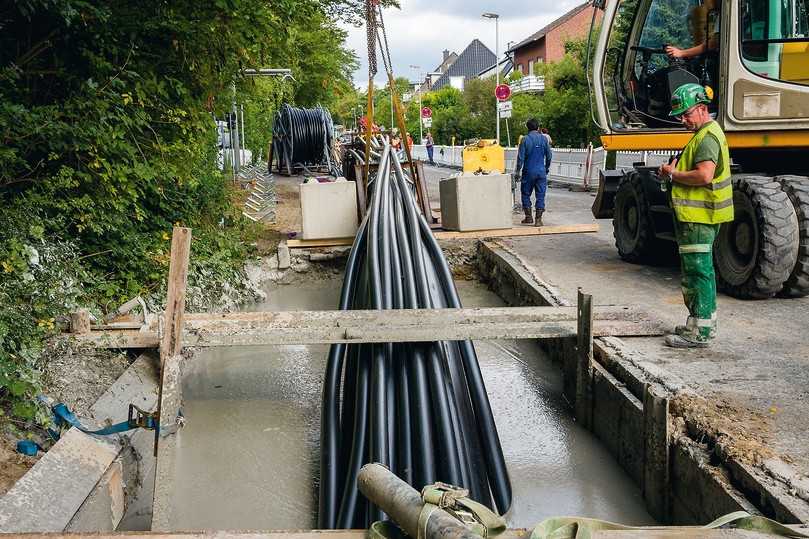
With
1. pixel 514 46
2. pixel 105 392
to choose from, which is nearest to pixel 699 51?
pixel 105 392

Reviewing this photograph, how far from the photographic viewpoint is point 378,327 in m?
4.89

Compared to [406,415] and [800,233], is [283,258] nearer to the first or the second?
[800,233]

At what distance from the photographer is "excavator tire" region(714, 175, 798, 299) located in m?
6.69

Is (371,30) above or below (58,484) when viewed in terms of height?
above

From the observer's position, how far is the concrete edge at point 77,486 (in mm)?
3467

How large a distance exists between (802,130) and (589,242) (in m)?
4.33

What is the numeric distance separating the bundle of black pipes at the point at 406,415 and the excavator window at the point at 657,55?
349 cm

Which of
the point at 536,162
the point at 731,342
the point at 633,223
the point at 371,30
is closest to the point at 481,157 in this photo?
the point at 536,162

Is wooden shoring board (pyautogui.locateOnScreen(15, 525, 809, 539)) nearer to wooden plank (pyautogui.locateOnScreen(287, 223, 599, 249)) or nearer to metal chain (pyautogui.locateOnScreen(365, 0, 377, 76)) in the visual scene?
metal chain (pyautogui.locateOnScreen(365, 0, 377, 76))

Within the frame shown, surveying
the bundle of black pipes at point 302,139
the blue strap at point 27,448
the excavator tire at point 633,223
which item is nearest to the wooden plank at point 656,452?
the blue strap at point 27,448

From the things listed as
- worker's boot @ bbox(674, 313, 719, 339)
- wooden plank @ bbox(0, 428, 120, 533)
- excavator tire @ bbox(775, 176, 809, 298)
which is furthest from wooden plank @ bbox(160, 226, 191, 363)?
excavator tire @ bbox(775, 176, 809, 298)

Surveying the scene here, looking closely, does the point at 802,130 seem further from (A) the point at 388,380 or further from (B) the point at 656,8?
(A) the point at 388,380

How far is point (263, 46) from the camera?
763 centimetres

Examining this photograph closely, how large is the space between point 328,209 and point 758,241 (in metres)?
6.16
